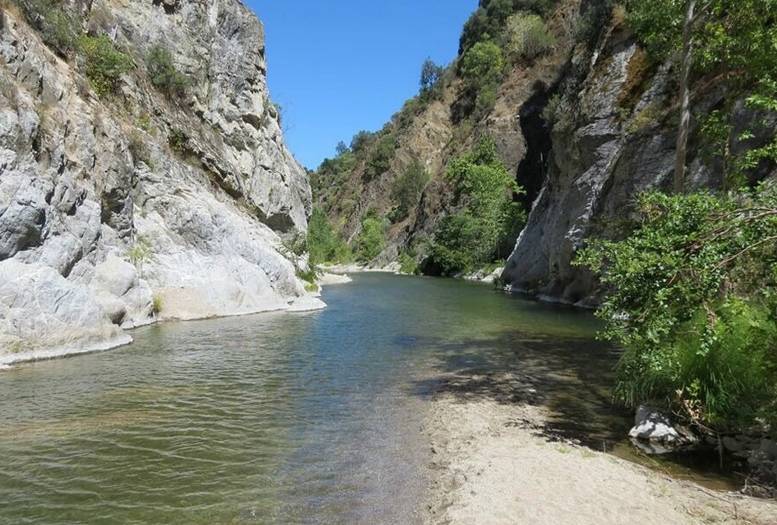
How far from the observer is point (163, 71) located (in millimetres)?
31594

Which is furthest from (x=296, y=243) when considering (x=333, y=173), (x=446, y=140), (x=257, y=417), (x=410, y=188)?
(x=333, y=173)

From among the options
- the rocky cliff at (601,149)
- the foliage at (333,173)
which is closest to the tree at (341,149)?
the foliage at (333,173)

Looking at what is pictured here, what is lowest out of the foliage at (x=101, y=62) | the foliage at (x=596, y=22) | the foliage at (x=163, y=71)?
the foliage at (x=101, y=62)

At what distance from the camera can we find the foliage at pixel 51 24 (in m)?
21.5

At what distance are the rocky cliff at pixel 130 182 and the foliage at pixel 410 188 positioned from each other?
65.5 metres

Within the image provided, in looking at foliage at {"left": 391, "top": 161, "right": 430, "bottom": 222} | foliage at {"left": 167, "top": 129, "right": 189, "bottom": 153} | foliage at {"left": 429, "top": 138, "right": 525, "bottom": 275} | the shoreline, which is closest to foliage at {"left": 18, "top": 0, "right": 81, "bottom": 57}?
foliage at {"left": 167, "top": 129, "right": 189, "bottom": 153}

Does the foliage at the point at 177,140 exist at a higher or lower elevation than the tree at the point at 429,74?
lower

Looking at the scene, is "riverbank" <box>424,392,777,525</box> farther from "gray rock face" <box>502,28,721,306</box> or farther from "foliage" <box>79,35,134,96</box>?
"foliage" <box>79,35,134,96</box>

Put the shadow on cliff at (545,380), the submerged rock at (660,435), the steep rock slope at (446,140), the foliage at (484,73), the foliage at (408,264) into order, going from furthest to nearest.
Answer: the foliage at (484,73) → the steep rock slope at (446,140) → the foliage at (408,264) → the shadow on cliff at (545,380) → the submerged rock at (660,435)

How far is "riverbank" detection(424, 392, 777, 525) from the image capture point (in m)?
Result: 6.26

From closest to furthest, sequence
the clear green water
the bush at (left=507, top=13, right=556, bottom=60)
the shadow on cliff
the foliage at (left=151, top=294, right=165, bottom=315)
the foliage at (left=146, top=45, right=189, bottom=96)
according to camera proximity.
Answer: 1. the clear green water
2. the shadow on cliff
3. the foliage at (left=151, top=294, right=165, bottom=315)
4. the foliage at (left=146, top=45, right=189, bottom=96)
5. the bush at (left=507, top=13, right=556, bottom=60)

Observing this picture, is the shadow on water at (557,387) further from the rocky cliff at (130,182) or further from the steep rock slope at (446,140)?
the steep rock slope at (446,140)

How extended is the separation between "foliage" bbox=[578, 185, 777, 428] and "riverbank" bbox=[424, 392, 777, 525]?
1676 mm

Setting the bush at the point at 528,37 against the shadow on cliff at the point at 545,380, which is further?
the bush at the point at 528,37
